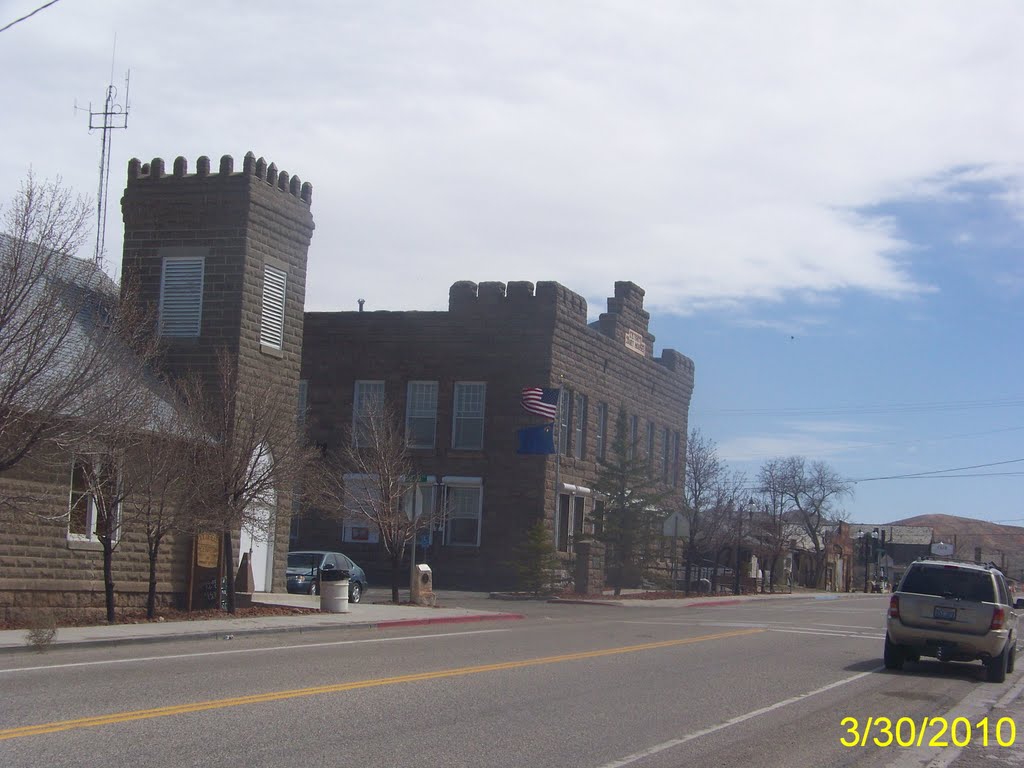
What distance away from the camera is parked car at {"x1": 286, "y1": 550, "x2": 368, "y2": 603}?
2988cm

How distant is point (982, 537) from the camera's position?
6043 inches

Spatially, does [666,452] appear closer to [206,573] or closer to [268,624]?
[206,573]

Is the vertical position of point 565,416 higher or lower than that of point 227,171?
lower

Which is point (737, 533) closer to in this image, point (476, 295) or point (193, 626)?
point (476, 295)

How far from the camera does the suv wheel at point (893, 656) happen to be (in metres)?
17.1

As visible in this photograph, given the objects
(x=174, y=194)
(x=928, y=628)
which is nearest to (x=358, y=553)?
(x=174, y=194)

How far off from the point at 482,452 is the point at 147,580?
18983 mm

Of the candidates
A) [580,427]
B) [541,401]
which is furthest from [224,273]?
[580,427]

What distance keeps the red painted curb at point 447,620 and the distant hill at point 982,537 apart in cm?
12254

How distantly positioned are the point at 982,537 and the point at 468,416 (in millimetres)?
131472

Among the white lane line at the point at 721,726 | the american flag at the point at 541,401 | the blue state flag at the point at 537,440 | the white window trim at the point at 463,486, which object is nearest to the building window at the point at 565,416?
the blue state flag at the point at 537,440

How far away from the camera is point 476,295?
41.7 metres

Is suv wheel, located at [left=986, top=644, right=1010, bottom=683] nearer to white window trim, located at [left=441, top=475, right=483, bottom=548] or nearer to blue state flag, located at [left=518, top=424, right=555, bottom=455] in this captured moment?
blue state flag, located at [left=518, top=424, right=555, bottom=455]

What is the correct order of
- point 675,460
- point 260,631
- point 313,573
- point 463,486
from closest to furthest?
point 260,631 < point 313,573 < point 463,486 < point 675,460
